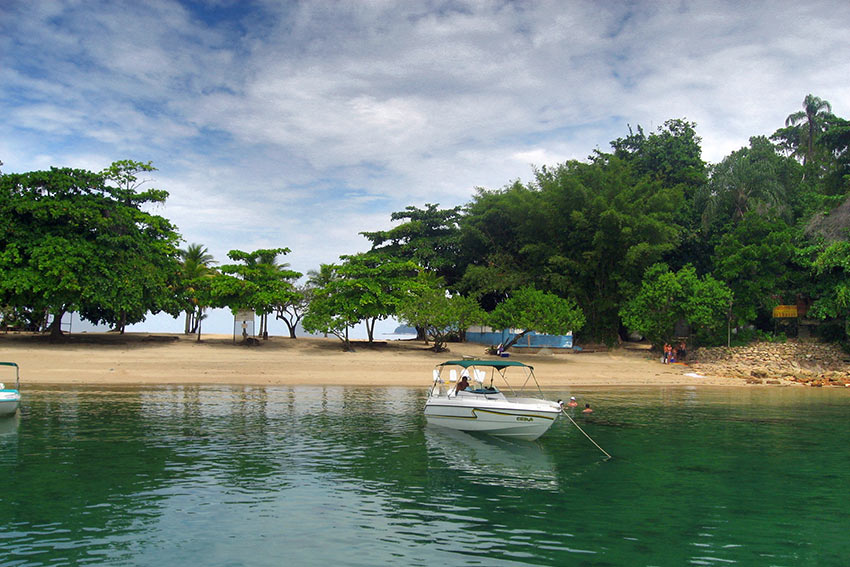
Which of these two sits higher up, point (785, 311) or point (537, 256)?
point (537, 256)

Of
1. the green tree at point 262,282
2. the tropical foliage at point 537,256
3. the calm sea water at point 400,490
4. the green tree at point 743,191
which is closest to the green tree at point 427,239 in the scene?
the tropical foliage at point 537,256

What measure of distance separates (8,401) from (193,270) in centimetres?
3380

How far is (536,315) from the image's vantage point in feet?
147

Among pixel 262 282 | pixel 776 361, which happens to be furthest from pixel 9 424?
pixel 776 361

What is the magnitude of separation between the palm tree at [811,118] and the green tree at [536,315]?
48.1 metres

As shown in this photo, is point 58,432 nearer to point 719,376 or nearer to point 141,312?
point 141,312

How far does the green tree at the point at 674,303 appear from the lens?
47500 millimetres

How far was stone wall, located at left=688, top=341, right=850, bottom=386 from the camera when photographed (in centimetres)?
4582

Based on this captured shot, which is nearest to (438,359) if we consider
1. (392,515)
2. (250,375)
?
(250,375)

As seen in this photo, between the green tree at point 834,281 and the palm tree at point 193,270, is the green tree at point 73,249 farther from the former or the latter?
the green tree at point 834,281

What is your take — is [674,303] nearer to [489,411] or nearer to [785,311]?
[785,311]

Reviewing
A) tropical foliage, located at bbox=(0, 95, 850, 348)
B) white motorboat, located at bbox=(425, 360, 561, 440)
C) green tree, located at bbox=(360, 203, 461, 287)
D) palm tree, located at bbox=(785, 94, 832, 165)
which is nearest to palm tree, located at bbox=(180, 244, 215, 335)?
tropical foliage, located at bbox=(0, 95, 850, 348)

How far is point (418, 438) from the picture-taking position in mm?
20516

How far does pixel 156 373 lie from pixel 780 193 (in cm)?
4994
